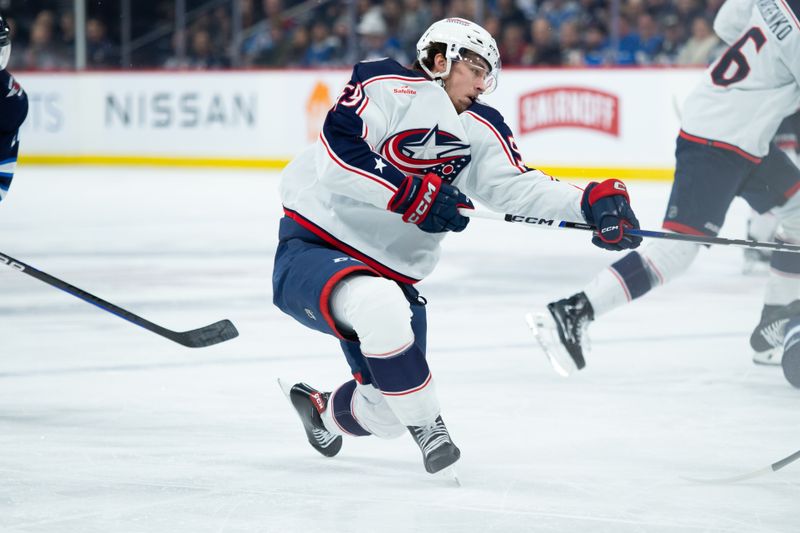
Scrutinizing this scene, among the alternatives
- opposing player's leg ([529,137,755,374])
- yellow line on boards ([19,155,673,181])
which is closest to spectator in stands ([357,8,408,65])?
yellow line on boards ([19,155,673,181])

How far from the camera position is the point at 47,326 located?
4109 millimetres

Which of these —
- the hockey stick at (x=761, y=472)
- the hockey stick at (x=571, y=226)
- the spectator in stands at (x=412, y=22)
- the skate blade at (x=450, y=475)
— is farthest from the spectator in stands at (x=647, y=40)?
the skate blade at (x=450, y=475)

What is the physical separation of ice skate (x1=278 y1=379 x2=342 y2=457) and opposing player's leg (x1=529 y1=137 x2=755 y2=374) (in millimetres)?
830

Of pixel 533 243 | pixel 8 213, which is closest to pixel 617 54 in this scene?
pixel 533 243

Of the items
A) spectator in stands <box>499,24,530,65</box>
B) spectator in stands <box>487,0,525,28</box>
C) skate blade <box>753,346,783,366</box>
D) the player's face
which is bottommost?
spectator in stands <box>499,24,530,65</box>

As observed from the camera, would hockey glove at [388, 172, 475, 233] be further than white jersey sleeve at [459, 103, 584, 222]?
No

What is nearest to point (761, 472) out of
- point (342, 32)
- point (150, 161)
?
point (342, 32)

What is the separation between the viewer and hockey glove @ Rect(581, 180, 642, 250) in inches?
98.3

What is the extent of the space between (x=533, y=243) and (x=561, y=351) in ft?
10.2

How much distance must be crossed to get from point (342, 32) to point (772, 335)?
804cm

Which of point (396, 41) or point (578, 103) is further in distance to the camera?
point (396, 41)

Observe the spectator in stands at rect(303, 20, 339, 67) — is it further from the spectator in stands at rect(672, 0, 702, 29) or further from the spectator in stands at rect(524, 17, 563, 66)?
the spectator in stands at rect(672, 0, 702, 29)

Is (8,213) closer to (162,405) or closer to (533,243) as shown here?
(533,243)

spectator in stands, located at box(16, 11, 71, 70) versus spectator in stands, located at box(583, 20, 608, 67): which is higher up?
spectator in stands, located at box(583, 20, 608, 67)
